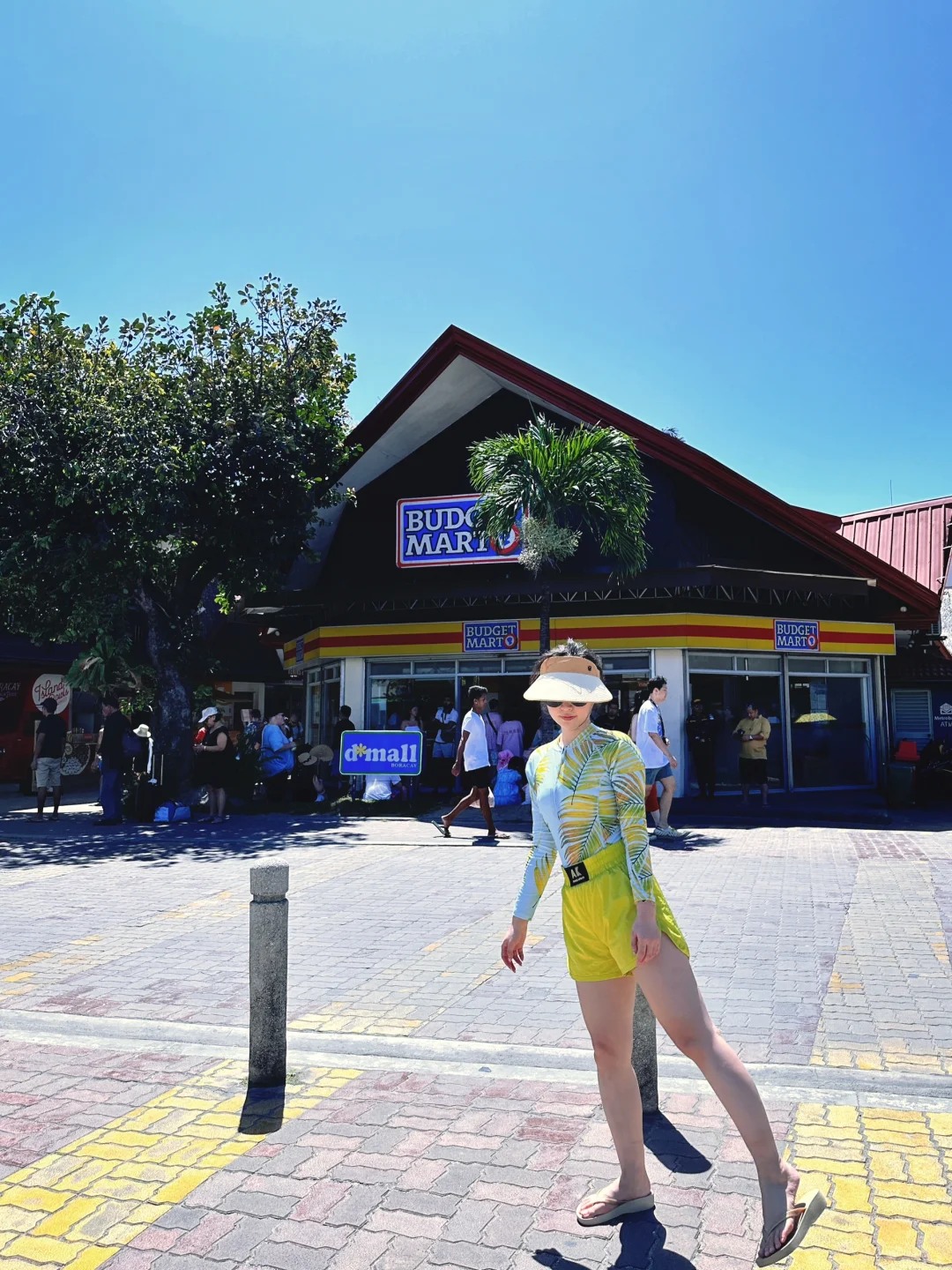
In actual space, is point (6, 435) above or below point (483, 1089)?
above

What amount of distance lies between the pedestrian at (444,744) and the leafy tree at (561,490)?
13.2ft

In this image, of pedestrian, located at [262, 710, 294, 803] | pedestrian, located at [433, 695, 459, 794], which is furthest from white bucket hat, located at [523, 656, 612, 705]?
pedestrian, located at [433, 695, 459, 794]

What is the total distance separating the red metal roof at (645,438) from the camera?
59.5ft

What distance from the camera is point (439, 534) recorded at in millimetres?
19266

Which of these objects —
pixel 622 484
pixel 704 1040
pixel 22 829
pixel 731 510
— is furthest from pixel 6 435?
pixel 704 1040

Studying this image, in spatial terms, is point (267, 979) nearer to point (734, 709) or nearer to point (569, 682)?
point (569, 682)

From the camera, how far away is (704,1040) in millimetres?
2916

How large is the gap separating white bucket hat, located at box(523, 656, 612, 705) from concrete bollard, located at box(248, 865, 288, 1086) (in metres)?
1.76

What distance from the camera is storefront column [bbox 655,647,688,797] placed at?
17.8 m

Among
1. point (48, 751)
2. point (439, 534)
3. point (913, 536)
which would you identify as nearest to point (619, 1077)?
point (48, 751)

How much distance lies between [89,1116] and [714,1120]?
2553 millimetres

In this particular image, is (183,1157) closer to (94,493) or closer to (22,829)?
(22,829)

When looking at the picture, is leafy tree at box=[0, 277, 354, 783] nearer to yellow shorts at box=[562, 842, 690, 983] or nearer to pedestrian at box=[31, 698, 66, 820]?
pedestrian at box=[31, 698, 66, 820]

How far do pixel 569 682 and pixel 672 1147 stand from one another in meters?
1.85
